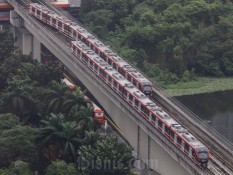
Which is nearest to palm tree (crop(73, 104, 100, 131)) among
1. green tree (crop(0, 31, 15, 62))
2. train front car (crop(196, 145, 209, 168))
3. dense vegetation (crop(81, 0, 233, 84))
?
train front car (crop(196, 145, 209, 168))

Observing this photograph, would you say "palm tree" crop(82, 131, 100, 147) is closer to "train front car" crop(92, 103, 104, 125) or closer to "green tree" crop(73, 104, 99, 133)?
"green tree" crop(73, 104, 99, 133)

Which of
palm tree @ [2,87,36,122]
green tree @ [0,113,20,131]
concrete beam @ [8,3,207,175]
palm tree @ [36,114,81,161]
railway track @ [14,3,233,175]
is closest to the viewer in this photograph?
railway track @ [14,3,233,175]

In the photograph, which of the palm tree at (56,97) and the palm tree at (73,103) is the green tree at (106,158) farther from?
the palm tree at (56,97)

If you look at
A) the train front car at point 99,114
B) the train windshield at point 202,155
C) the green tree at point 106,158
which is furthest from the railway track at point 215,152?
the train front car at point 99,114

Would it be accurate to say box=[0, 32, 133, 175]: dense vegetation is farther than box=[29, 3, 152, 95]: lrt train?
No

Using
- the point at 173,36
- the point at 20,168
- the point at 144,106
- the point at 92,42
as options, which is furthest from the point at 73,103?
the point at 173,36

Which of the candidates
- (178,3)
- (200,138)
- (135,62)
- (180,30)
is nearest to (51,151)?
(200,138)

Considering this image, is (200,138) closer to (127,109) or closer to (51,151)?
(127,109)
